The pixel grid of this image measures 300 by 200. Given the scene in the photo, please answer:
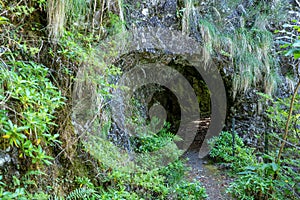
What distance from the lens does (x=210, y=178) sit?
14.4 feet

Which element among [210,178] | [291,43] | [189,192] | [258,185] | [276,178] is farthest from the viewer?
[210,178]

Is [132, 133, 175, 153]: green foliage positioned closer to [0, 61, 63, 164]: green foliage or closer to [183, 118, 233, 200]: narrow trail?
[183, 118, 233, 200]: narrow trail

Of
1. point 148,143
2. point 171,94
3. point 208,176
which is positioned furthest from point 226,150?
point 171,94

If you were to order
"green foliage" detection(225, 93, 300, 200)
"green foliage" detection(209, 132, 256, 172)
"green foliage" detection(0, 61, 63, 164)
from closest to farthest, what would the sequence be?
"green foliage" detection(0, 61, 63, 164) → "green foliage" detection(225, 93, 300, 200) → "green foliage" detection(209, 132, 256, 172)

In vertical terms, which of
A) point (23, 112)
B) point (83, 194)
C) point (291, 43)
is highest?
point (291, 43)

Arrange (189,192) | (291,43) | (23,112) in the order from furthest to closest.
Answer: (189,192) → (291,43) → (23,112)

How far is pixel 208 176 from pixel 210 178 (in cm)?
9

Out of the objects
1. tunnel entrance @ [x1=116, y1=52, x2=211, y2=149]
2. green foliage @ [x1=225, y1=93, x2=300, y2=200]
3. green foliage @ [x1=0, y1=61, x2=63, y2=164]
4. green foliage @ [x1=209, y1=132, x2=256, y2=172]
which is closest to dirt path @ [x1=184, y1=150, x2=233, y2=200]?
green foliage @ [x1=209, y1=132, x2=256, y2=172]

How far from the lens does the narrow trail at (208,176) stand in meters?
3.73

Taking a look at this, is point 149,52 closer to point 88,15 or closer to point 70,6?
point 88,15

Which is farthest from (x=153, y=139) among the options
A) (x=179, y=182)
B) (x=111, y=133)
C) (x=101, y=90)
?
(x=101, y=90)

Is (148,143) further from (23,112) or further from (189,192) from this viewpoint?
(23,112)

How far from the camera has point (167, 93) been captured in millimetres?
6359

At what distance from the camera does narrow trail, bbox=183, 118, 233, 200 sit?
12.2 ft
